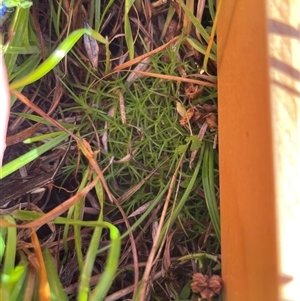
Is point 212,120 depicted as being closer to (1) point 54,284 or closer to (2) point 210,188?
(2) point 210,188


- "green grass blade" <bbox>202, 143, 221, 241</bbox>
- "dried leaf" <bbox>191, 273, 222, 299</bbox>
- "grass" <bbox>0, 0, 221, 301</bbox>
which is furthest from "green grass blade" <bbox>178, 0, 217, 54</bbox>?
"dried leaf" <bbox>191, 273, 222, 299</bbox>

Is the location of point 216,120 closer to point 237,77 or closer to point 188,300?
point 237,77

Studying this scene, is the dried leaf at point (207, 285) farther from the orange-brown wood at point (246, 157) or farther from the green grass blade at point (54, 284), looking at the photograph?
the green grass blade at point (54, 284)

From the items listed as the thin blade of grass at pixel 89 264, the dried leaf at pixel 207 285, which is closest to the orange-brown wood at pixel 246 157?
the dried leaf at pixel 207 285

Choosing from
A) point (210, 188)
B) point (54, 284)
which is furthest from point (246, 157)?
point (54, 284)

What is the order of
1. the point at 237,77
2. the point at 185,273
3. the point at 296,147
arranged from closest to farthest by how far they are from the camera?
the point at 296,147
the point at 237,77
the point at 185,273

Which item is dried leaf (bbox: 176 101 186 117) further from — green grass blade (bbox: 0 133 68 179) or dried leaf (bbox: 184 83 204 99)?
green grass blade (bbox: 0 133 68 179)

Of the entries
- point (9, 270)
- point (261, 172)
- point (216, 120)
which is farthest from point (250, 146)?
point (9, 270)
